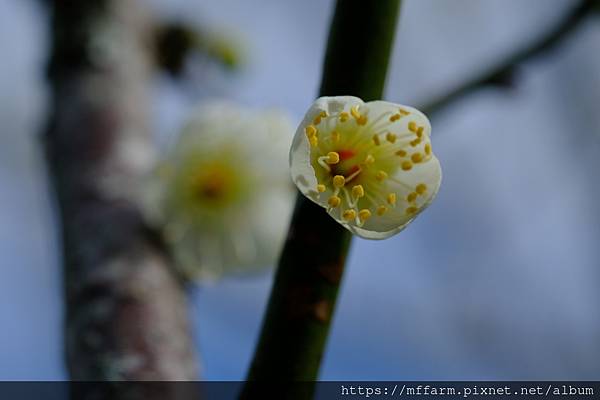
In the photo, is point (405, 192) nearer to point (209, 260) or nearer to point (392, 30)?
point (392, 30)

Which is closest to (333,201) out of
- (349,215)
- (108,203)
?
(349,215)

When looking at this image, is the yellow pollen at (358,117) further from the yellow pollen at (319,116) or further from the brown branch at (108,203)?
the brown branch at (108,203)

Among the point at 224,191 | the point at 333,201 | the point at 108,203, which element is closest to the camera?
the point at 333,201

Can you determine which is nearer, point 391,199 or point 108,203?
point 391,199

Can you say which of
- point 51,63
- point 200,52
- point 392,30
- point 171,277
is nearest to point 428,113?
point 171,277

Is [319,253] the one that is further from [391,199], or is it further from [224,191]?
[224,191]

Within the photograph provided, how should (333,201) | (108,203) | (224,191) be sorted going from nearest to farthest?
(333,201) → (108,203) → (224,191)
